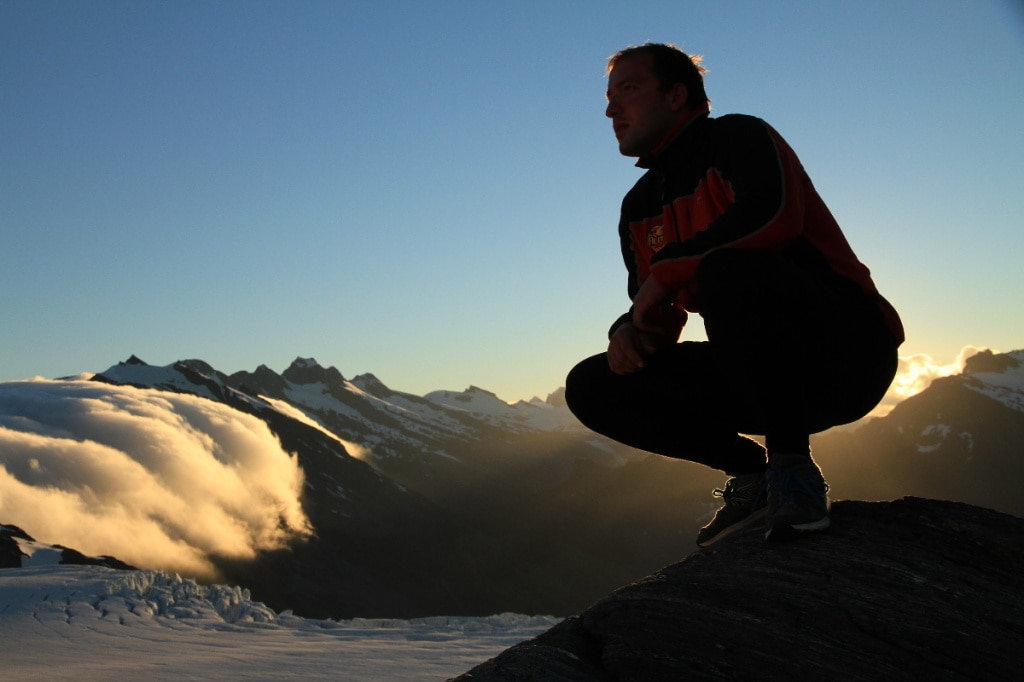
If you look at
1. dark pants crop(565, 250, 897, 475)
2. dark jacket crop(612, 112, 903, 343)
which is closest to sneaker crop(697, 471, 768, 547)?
dark pants crop(565, 250, 897, 475)

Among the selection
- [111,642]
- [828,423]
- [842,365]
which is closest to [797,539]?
[828,423]

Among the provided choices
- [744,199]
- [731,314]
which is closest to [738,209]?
[744,199]

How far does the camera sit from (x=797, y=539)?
4.07 meters

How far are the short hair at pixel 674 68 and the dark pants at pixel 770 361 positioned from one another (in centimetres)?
130

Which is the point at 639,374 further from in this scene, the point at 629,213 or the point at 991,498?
the point at 991,498

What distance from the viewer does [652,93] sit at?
4.61 metres

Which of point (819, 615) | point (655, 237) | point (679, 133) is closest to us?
point (819, 615)

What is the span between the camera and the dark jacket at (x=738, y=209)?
12.6 feet

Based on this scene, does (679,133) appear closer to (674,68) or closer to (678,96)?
(678,96)

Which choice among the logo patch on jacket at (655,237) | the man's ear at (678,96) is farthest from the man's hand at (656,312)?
the man's ear at (678,96)

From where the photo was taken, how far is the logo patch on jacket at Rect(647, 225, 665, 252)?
15.6 feet

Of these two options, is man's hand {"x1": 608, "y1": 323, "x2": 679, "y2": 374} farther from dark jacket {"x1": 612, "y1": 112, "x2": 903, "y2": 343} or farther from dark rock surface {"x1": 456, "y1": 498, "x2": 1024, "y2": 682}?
dark rock surface {"x1": 456, "y1": 498, "x2": 1024, "y2": 682}

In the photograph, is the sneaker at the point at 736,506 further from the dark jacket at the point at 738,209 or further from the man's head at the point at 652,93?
the man's head at the point at 652,93

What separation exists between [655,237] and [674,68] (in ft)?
3.21
